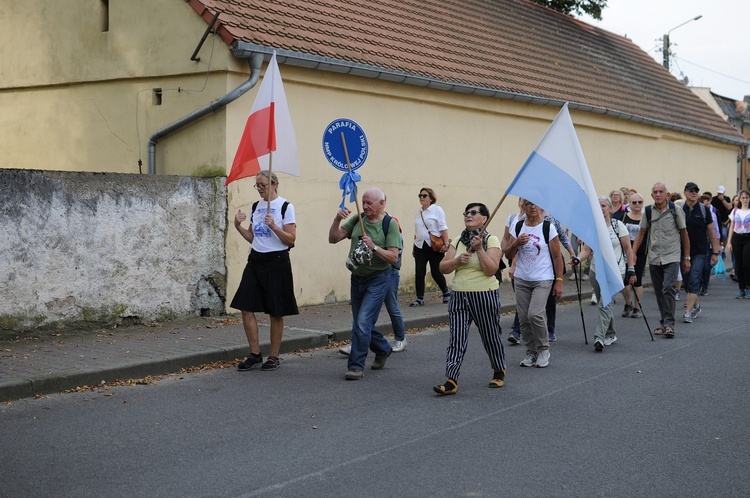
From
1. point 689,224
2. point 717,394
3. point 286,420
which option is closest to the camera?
point 286,420

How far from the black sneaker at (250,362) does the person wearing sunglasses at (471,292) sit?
6.65ft

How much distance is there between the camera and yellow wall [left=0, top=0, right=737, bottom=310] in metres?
12.6

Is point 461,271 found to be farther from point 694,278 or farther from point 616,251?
point 694,278

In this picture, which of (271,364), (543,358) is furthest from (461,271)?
(271,364)

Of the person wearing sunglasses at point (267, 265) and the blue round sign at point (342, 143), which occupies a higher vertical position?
the blue round sign at point (342, 143)

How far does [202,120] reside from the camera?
492 inches

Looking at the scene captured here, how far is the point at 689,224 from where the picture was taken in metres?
13.3

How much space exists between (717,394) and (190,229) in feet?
22.5

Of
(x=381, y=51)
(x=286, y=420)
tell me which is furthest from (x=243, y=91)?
(x=286, y=420)

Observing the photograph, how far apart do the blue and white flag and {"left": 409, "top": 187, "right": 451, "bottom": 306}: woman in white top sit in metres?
5.41

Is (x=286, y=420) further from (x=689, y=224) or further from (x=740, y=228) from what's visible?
(x=740, y=228)

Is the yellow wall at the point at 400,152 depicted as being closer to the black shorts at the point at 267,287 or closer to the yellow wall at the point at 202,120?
the yellow wall at the point at 202,120

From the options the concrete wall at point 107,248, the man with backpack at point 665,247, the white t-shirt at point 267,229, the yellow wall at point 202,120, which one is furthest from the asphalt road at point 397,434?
the yellow wall at point 202,120

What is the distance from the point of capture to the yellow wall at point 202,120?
12.6 meters
